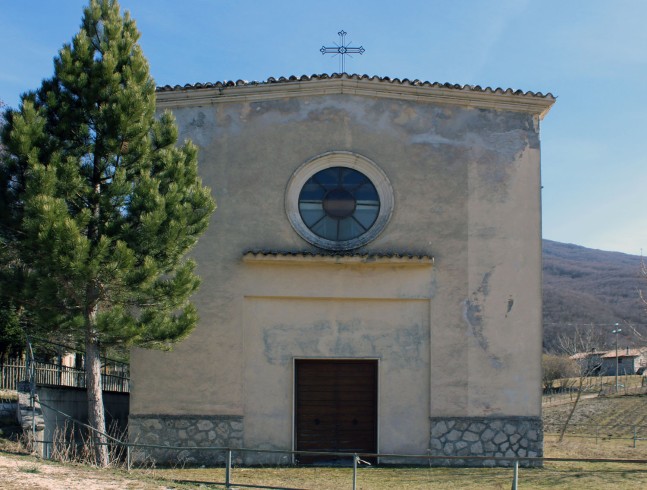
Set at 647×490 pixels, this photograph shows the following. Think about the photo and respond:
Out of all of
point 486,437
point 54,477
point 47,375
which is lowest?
point 54,477

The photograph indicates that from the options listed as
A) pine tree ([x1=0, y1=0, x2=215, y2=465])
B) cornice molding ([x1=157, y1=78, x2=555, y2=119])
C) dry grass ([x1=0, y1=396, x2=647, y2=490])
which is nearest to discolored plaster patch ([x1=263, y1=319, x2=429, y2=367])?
dry grass ([x1=0, y1=396, x2=647, y2=490])

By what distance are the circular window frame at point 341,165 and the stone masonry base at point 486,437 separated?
377cm

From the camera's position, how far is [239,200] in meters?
15.4

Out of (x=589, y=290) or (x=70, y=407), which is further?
(x=589, y=290)

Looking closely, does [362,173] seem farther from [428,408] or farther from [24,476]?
[24,476]

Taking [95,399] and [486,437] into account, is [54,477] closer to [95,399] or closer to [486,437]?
[95,399]

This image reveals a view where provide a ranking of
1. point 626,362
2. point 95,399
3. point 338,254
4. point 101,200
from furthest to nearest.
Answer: point 626,362 → point 338,254 → point 95,399 → point 101,200

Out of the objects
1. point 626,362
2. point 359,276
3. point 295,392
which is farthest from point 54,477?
point 626,362

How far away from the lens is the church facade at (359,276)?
14883 mm

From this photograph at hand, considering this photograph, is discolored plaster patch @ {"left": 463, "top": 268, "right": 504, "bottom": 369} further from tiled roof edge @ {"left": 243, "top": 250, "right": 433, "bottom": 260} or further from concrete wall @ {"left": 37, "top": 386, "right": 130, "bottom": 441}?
concrete wall @ {"left": 37, "top": 386, "right": 130, "bottom": 441}

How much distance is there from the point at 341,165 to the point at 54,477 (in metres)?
8.05

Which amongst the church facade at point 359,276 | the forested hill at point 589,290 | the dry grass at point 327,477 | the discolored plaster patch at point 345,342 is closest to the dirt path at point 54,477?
the dry grass at point 327,477

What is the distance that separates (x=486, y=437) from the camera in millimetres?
14836

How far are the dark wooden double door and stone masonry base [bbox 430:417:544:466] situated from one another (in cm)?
128
